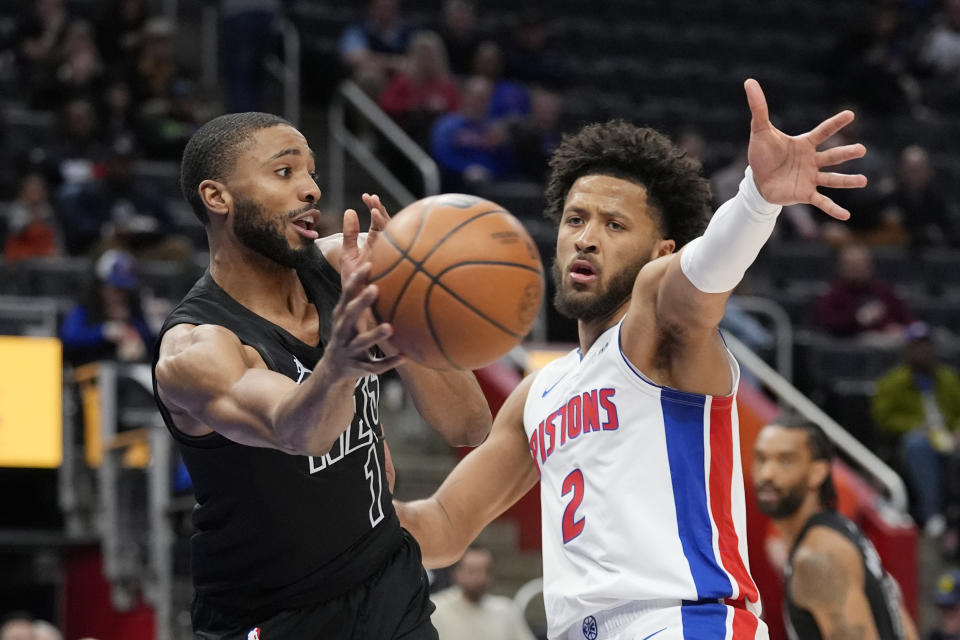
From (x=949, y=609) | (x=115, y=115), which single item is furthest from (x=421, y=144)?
(x=949, y=609)

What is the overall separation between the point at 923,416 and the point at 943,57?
700 centimetres

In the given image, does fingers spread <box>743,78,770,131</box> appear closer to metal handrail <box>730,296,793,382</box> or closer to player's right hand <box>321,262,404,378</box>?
player's right hand <box>321,262,404,378</box>

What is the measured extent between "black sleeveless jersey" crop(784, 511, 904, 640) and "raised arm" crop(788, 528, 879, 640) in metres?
0.03

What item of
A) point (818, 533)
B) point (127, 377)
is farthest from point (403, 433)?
point (818, 533)

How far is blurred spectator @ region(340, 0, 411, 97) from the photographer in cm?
1355

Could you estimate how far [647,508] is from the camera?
12.8 feet

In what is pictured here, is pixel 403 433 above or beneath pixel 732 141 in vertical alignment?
beneath

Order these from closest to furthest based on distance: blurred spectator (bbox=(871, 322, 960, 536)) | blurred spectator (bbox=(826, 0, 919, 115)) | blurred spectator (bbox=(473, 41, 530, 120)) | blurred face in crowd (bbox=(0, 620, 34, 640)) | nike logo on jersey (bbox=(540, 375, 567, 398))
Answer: nike logo on jersey (bbox=(540, 375, 567, 398))
blurred face in crowd (bbox=(0, 620, 34, 640))
blurred spectator (bbox=(871, 322, 960, 536))
blurred spectator (bbox=(473, 41, 530, 120))
blurred spectator (bbox=(826, 0, 919, 115))

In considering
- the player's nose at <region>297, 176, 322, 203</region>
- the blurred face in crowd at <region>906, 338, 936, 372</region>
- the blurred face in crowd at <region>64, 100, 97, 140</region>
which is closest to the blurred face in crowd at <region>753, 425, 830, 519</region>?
the player's nose at <region>297, 176, 322, 203</region>

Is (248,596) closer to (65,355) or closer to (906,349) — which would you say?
(65,355)

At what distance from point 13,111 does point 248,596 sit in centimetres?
904

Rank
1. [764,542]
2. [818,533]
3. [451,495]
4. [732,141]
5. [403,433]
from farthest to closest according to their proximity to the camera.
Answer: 1. [732,141]
2. [403,433]
3. [764,542]
4. [818,533]
5. [451,495]

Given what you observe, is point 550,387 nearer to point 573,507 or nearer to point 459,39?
point 573,507

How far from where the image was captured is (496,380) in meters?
10.3
